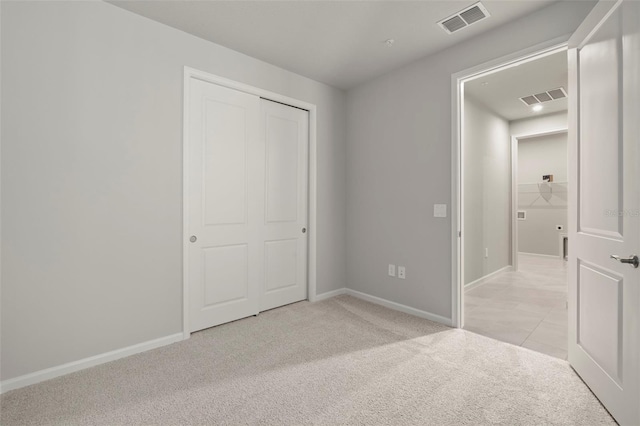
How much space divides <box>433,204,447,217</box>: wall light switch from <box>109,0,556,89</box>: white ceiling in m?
1.49

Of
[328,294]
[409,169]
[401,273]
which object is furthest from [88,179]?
[401,273]

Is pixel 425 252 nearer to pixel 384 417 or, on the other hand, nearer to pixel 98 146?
pixel 384 417

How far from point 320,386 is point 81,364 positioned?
1.69 m

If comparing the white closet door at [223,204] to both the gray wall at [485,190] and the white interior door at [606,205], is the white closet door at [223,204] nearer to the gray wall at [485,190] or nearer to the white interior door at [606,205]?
the white interior door at [606,205]

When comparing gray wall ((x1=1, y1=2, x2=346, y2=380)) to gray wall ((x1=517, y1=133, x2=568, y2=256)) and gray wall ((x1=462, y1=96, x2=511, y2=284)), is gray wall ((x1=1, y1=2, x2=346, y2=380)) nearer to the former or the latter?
gray wall ((x1=462, y1=96, x2=511, y2=284))

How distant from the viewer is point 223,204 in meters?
2.92

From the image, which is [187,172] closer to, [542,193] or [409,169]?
[409,169]

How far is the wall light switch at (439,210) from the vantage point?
9.64 feet

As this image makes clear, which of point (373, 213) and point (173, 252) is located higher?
point (373, 213)

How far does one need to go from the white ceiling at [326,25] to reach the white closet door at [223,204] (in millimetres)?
483

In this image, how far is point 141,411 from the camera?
1.68 meters

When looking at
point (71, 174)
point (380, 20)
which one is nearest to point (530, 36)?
point (380, 20)

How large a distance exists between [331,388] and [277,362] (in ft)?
1.65

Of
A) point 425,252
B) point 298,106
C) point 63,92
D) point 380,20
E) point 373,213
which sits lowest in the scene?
point 425,252
